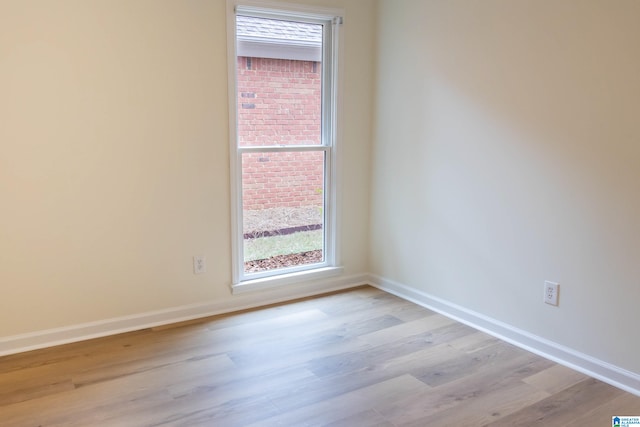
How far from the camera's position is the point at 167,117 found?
123 inches

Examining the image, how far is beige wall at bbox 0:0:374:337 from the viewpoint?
2.78 metres

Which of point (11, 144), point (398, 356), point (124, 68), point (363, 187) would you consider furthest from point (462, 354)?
point (11, 144)

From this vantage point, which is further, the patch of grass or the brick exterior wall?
the patch of grass

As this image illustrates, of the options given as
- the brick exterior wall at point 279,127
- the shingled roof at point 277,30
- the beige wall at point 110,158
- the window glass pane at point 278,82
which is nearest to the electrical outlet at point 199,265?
the beige wall at point 110,158

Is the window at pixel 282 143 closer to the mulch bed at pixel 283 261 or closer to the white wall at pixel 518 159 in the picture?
the mulch bed at pixel 283 261

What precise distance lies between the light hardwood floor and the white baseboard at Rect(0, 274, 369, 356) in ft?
0.24

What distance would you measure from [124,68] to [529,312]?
2666 millimetres

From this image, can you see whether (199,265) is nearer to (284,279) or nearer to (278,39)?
(284,279)

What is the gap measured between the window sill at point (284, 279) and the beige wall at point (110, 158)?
128 millimetres

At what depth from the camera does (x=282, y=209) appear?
373 centimetres

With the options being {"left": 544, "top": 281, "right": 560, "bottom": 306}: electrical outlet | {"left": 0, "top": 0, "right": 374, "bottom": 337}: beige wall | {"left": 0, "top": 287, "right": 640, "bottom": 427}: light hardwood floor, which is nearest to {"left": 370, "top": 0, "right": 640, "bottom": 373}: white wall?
{"left": 544, "top": 281, "right": 560, "bottom": 306}: electrical outlet

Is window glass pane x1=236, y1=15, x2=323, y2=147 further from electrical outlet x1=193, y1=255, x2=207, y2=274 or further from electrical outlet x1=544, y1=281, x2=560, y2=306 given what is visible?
electrical outlet x1=544, y1=281, x2=560, y2=306

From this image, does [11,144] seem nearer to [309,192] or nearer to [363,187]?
[309,192]

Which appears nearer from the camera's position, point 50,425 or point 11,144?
point 50,425
